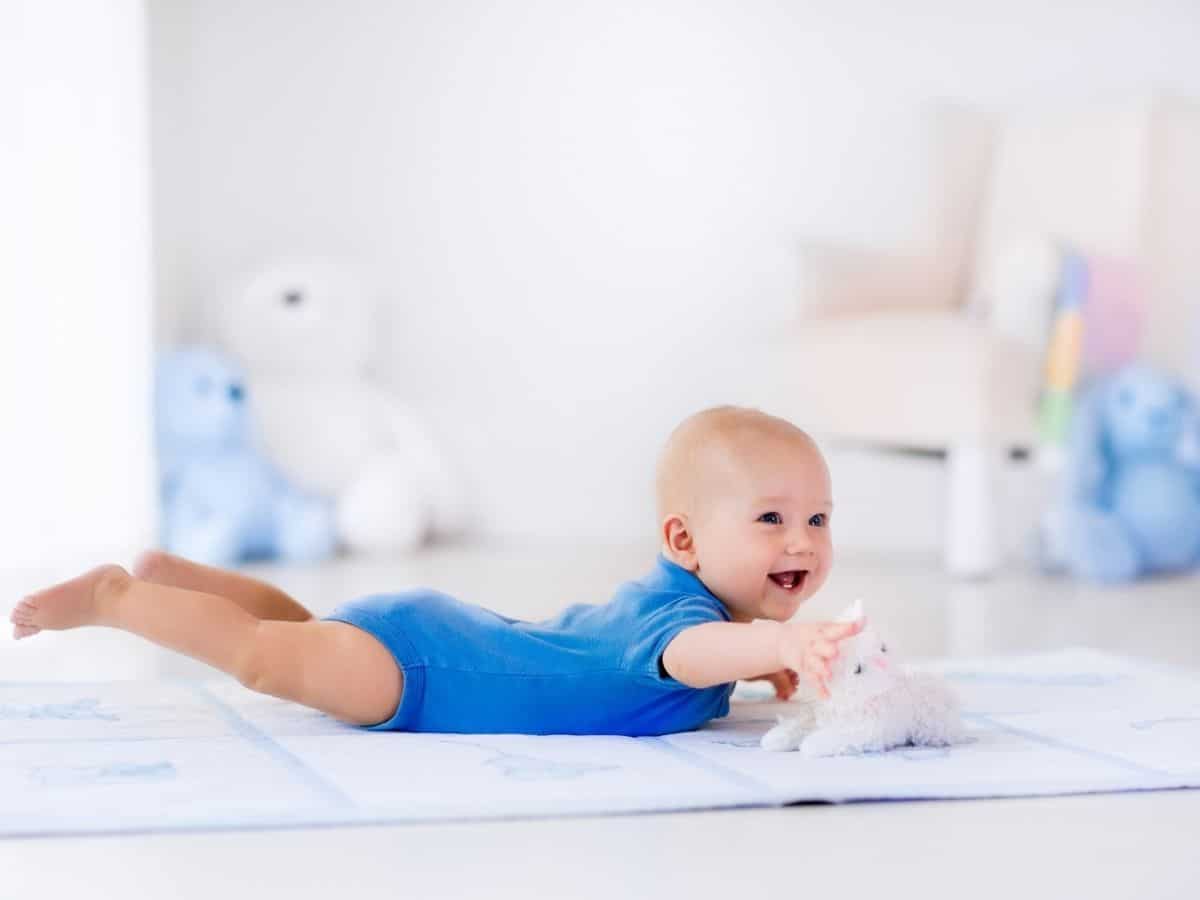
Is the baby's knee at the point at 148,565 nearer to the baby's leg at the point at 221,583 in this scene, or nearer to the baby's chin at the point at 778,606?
the baby's leg at the point at 221,583

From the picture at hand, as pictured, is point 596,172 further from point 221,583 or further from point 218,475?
point 221,583

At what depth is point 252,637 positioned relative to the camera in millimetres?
1135

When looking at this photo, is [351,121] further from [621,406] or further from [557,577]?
[557,577]

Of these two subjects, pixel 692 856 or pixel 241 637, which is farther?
pixel 241 637

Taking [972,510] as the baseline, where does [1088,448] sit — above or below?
above

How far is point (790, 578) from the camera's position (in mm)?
1198

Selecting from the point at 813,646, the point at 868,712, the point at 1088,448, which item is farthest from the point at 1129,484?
the point at 813,646

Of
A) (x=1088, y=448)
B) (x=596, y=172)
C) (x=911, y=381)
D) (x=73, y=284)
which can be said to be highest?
(x=596, y=172)

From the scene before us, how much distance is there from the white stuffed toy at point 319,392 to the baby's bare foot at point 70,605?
2.08 metres

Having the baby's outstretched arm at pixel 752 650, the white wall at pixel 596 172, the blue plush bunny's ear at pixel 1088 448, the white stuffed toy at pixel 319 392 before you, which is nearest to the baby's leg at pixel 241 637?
the baby's outstretched arm at pixel 752 650

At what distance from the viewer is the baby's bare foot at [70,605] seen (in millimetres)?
1149

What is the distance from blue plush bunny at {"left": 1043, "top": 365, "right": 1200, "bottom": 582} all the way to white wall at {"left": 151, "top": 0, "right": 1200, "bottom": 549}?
2.47ft

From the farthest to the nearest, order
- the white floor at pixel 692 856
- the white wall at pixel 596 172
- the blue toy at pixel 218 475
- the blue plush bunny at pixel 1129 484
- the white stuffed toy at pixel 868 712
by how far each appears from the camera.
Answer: the white wall at pixel 596 172
the blue toy at pixel 218 475
the blue plush bunny at pixel 1129 484
the white stuffed toy at pixel 868 712
the white floor at pixel 692 856

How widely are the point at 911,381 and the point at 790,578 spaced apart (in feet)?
5.39
